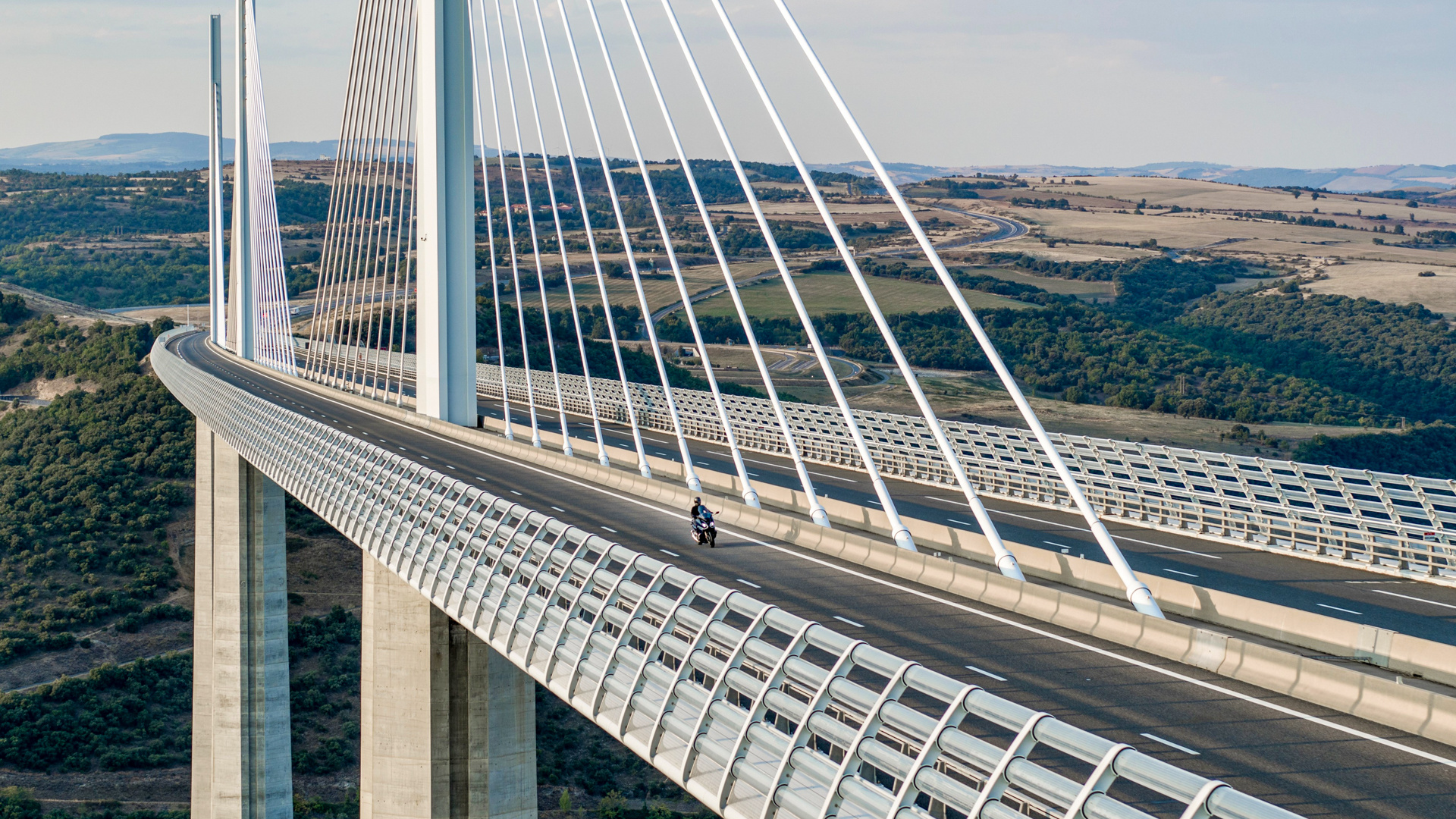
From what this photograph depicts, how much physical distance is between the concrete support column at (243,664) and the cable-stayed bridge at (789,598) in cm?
11

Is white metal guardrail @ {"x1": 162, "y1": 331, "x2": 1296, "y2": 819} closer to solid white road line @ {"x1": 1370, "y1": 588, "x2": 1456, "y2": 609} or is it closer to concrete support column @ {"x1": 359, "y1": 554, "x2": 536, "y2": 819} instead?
concrete support column @ {"x1": 359, "y1": 554, "x2": 536, "y2": 819}

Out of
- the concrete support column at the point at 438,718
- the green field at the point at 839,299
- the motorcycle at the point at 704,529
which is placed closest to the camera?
the motorcycle at the point at 704,529

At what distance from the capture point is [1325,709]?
11195 millimetres

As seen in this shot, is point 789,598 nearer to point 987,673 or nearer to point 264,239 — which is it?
point 987,673

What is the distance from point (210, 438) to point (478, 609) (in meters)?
31.8

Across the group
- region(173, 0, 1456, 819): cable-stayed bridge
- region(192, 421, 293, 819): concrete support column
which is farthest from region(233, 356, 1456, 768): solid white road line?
region(192, 421, 293, 819): concrete support column

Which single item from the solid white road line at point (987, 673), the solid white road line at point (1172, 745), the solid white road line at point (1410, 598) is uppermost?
the solid white road line at point (1172, 745)

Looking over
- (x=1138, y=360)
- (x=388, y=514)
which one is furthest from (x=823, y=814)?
(x=1138, y=360)

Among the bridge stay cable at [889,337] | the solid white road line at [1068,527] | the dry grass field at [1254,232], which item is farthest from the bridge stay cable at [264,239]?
the dry grass field at [1254,232]

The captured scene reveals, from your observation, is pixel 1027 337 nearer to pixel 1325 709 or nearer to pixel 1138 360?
pixel 1138 360

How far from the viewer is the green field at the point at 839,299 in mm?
99000

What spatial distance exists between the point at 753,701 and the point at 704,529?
984cm

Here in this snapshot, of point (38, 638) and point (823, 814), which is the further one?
point (38, 638)

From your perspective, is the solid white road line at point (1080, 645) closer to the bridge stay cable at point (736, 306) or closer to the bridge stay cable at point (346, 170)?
the bridge stay cable at point (736, 306)
